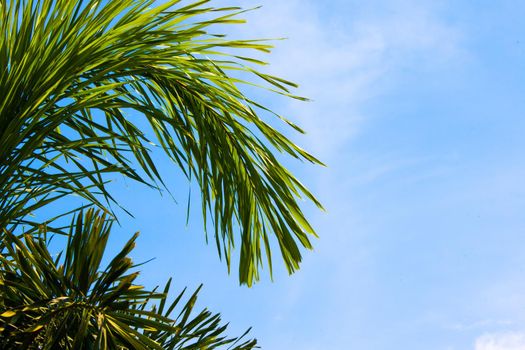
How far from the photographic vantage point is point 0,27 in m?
1.34

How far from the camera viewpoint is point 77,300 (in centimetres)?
115

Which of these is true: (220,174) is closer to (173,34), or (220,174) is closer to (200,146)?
(200,146)

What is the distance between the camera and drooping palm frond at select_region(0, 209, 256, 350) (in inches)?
43.9

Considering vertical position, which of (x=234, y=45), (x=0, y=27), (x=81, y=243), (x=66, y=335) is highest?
(x=234, y=45)

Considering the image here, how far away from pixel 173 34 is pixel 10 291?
0.62 metres

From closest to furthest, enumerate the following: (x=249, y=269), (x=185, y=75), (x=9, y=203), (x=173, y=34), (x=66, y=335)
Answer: (x=66, y=335)
(x=9, y=203)
(x=173, y=34)
(x=185, y=75)
(x=249, y=269)

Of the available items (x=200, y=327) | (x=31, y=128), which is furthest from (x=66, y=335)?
(x=31, y=128)

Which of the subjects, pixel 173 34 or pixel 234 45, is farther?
pixel 234 45

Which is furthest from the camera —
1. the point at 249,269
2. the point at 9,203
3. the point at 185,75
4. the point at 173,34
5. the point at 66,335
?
the point at 249,269

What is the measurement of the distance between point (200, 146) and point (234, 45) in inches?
9.9

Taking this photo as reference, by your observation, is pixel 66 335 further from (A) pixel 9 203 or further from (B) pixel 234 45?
(B) pixel 234 45

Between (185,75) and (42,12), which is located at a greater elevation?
(185,75)

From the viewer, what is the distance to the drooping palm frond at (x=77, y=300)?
Result: 1.11 m

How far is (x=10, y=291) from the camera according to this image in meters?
1.19
